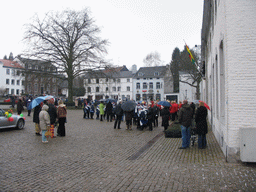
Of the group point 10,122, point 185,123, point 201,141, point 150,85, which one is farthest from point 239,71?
point 150,85

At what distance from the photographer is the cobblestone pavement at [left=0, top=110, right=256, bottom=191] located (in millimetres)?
5258

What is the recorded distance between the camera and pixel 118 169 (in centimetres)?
655

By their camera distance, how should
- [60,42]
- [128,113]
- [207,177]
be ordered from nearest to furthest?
[207,177]
[128,113]
[60,42]

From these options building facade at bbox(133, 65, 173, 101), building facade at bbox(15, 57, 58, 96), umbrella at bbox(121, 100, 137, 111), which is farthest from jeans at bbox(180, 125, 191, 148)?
building facade at bbox(133, 65, 173, 101)

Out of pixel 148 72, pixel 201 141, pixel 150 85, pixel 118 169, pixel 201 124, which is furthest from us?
pixel 150 85

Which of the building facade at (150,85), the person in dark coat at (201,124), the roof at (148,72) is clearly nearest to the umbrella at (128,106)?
the person in dark coat at (201,124)

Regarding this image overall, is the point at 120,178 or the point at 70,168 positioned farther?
the point at 70,168

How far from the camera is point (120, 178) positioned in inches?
228

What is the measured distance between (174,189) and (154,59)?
76288 millimetres

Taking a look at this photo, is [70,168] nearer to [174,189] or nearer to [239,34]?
[174,189]

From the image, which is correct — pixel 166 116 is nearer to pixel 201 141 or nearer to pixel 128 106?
pixel 128 106

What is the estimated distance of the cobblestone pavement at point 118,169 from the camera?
5.26 metres

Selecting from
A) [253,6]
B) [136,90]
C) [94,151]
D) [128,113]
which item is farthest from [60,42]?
[136,90]

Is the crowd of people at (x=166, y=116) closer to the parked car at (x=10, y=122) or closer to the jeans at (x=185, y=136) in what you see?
the jeans at (x=185, y=136)
